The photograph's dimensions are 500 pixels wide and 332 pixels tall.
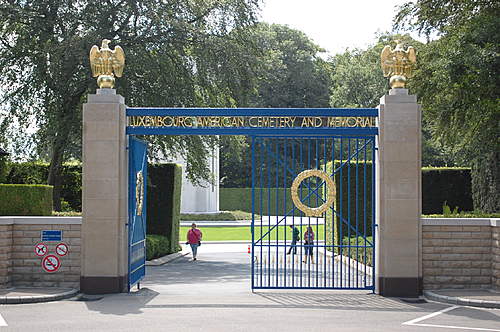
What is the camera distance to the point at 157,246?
23.8 meters

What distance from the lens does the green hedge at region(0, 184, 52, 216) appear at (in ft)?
58.2

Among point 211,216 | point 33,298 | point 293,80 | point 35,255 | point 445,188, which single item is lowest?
point 33,298

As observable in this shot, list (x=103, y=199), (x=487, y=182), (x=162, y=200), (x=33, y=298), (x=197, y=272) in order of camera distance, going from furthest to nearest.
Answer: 1. (x=487, y=182)
2. (x=162, y=200)
3. (x=197, y=272)
4. (x=103, y=199)
5. (x=33, y=298)

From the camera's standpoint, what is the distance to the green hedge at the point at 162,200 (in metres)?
25.5

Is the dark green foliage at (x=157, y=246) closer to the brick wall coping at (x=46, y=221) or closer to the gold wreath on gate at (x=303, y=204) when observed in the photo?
the brick wall coping at (x=46, y=221)

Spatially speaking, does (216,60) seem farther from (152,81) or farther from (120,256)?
→ (120,256)

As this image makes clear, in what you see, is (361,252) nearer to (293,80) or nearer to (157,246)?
(157,246)

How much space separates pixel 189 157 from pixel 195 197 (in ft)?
91.8

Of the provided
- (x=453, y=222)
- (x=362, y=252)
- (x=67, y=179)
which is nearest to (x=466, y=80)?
(x=362, y=252)

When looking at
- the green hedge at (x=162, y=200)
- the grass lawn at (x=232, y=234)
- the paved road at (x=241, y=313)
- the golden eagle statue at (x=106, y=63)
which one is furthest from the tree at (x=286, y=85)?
the paved road at (x=241, y=313)

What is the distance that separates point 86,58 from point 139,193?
7.72 metres

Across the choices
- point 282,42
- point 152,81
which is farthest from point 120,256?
point 282,42

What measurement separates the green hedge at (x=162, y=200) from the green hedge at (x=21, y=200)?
7.48 m

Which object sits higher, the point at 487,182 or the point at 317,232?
the point at 487,182
